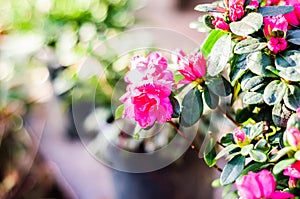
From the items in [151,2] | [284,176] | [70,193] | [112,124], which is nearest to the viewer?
[284,176]

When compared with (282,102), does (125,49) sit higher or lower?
lower

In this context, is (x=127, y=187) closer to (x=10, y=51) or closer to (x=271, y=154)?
(x=10, y=51)

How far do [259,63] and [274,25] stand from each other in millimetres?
73

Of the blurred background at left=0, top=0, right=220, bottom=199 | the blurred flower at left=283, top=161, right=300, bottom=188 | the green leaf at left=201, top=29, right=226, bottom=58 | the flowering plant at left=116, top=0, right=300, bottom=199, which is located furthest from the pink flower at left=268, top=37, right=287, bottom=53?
the blurred background at left=0, top=0, right=220, bottom=199

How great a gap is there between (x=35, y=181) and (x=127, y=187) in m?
0.49

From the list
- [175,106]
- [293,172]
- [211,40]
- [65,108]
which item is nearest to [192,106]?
[175,106]

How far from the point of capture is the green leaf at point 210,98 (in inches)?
38.7

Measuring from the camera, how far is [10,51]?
1788 mm

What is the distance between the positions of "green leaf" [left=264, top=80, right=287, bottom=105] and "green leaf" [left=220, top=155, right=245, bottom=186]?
11 centimetres

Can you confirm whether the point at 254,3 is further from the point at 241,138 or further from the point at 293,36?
the point at 241,138

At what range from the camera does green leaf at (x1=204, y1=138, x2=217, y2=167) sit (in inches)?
38.9

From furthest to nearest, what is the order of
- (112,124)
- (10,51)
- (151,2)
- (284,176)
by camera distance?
(151,2) < (10,51) < (112,124) < (284,176)

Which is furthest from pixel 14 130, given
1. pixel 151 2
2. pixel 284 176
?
pixel 284 176

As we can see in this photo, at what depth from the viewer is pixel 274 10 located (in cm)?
93
